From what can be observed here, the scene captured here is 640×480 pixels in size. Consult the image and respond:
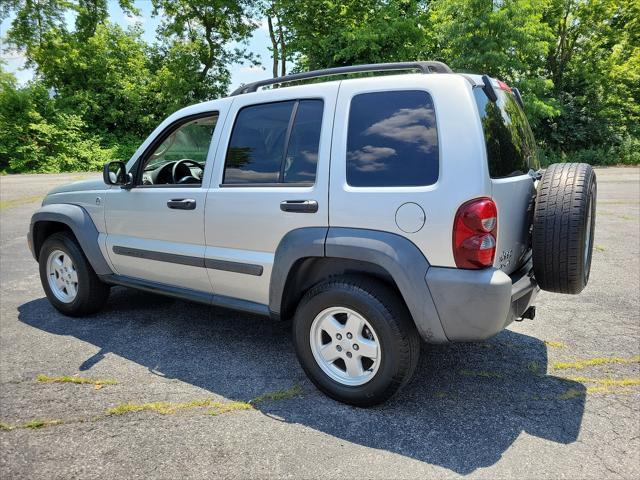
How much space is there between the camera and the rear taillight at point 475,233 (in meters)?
2.52

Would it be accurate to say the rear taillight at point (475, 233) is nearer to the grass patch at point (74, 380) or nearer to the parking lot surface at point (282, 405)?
the parking lot surface at point (282, 405)

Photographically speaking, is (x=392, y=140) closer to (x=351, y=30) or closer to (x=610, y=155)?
(x=351, y=30)

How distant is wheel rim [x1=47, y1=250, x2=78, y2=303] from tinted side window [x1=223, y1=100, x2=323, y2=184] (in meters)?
2.09

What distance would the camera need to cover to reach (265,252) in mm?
3240

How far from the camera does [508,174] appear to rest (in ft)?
9.30

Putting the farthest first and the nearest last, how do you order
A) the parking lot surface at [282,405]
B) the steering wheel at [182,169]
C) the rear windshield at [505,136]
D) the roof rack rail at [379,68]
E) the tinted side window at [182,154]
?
the steering wheel at [182,169], the tinted side window at [182,154], the roof rack rail at [379,68], the rear windshield at [505,136], the parking lot surface at [282,405]

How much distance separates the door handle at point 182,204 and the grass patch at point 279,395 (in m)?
1.44

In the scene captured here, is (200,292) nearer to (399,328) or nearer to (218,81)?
(399,328)

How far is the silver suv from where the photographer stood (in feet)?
8.50

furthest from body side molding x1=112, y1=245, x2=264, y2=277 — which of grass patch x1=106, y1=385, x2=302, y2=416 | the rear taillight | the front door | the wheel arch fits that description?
the rear taillight

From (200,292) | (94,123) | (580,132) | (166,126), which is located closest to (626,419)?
(200,292)

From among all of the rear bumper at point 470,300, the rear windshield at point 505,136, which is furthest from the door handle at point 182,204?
the rear windshield at point 505,136

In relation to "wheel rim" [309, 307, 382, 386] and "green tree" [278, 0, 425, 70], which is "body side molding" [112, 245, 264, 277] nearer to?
"wheel rim" [309, 307, 382, 386]

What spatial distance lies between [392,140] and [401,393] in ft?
5.28
